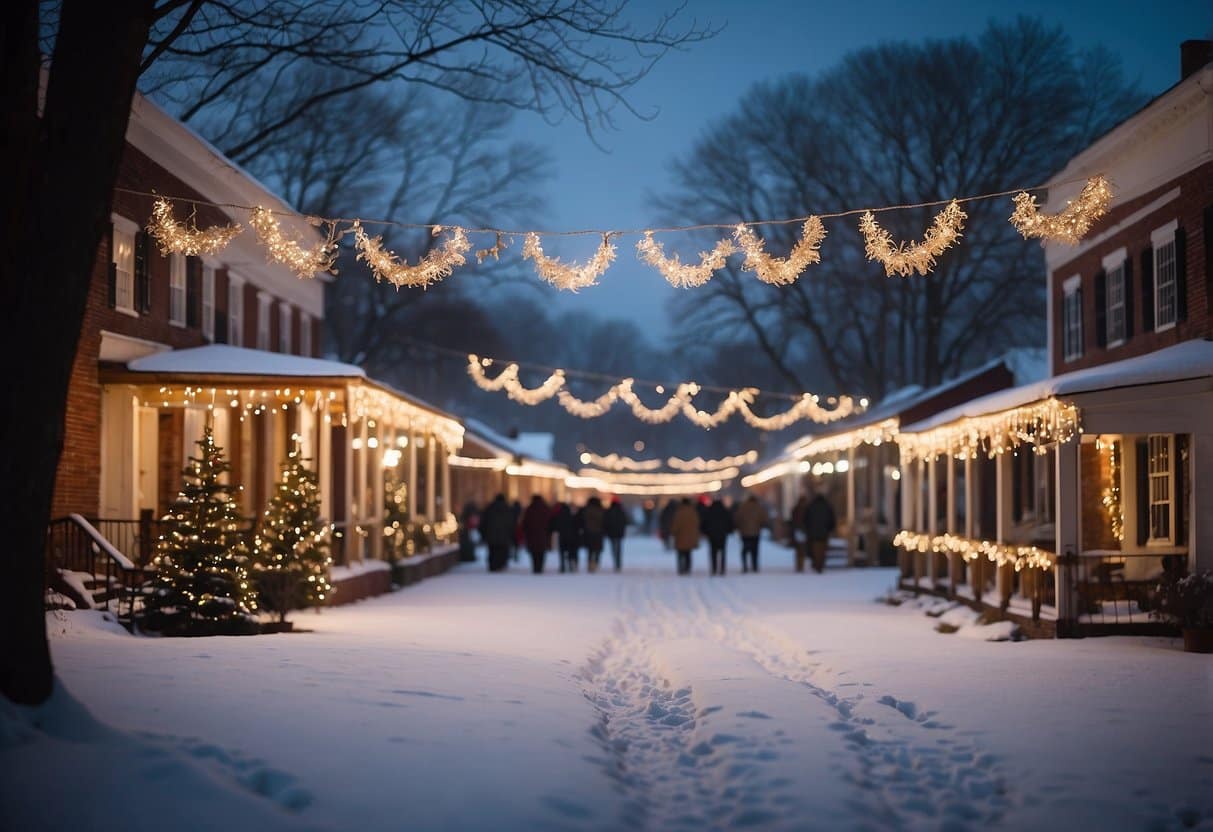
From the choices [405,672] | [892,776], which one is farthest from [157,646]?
[892,776]

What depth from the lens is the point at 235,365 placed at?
2086 cm

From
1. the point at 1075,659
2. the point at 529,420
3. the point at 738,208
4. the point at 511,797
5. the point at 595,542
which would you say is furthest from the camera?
the point at 529,420

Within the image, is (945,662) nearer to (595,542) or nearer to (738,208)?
(595,542)

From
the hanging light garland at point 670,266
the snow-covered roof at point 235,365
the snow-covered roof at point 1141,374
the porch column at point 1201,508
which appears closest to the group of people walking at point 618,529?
the snow-covered roof at point 235,365

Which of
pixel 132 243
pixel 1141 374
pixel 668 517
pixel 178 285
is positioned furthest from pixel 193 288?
pixel 668 517

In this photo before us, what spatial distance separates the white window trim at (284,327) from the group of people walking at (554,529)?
19.6 ft

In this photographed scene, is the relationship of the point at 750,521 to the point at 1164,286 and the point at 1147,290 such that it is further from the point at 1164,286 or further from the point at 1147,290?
the point at 1164,286

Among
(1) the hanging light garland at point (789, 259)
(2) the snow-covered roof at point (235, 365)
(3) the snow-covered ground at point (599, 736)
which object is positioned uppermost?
(1) the hanging light garland at point (789, 259)

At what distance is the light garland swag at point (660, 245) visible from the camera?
546 inches

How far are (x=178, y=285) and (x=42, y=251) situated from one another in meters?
16.1

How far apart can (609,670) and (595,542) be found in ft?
62.3

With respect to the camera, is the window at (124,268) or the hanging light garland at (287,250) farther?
the window at (124,268)

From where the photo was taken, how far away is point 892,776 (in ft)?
29.4

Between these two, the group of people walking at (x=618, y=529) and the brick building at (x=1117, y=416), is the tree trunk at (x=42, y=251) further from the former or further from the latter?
the group of people walking at (x=618, y=529)
